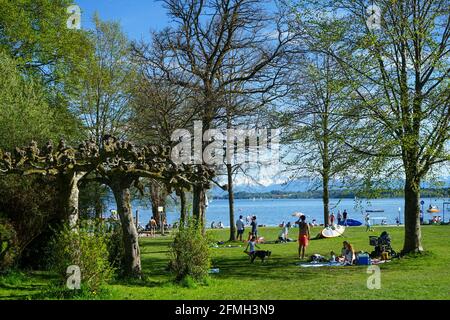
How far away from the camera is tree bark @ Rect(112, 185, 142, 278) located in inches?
575

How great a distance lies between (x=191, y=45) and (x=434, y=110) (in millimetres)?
10293

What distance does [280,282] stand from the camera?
50.9ft

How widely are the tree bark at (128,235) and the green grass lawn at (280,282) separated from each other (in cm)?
48

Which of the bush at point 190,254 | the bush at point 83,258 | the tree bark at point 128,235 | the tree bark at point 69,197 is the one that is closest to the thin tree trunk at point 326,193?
the bush at point 190,254

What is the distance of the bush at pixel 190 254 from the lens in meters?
14.2

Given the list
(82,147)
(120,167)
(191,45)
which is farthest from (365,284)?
(191,45)

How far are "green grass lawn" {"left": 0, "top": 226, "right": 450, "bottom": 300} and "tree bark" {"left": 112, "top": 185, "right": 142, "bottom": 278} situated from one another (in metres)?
0.48

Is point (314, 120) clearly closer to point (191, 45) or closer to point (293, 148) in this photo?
point (293, 148)

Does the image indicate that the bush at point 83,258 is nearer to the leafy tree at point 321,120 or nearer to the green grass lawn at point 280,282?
the green grass lawn at point 280,282

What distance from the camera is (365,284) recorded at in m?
14.2

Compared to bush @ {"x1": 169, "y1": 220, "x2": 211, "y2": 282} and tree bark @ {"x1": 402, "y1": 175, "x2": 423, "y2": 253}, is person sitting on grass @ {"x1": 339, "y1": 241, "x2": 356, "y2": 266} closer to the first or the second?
tree bark @ {"x1": 402, "y1": 175, "x2": 423, "y2": 253}

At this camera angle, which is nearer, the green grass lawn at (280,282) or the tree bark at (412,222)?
the green grass lawn at (280,282)

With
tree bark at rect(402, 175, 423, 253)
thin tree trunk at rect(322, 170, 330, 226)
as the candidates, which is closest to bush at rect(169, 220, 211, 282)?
thin tree trunk at rect(322, 170, 330, 226)

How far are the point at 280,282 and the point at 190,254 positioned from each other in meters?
3.02
